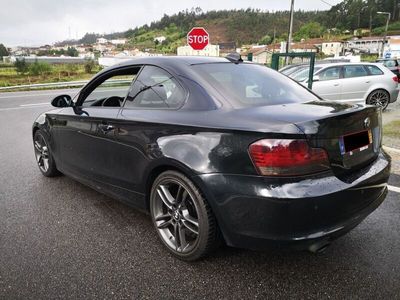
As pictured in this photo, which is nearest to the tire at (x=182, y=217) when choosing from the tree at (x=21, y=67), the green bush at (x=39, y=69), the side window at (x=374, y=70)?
the side window at (x=374, y=70)

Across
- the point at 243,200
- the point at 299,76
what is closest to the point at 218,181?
the point at 243,200

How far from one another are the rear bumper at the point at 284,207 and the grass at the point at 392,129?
5.28m

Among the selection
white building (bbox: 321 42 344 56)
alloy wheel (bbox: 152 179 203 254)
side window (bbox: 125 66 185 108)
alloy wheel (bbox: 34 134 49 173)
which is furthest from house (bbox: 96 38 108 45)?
alloy wheel (bbox: 152 179 203 254)

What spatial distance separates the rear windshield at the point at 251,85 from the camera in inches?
106

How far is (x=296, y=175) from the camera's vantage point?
2.13 meters

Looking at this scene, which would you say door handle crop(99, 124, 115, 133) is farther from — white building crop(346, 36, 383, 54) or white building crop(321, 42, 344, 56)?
white building crop(321, 42, 344, 56)

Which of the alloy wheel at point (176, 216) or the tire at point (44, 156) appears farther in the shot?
the tire at point (44, 156)

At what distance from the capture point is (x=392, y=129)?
7539 millimetres

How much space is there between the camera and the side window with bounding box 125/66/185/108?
2809 mm

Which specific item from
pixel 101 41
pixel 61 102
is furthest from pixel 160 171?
pixel 101 41

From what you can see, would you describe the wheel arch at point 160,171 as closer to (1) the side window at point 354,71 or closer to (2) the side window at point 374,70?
Answer: (1) the side window at point 354,71

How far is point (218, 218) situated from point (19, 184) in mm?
3222

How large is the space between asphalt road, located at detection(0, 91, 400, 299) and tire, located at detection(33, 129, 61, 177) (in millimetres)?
900

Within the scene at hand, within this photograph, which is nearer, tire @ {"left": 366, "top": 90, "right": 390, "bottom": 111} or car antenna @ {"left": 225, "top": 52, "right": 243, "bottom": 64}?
car antenna @ {"left": 225, "top": 52, "right": 243, "bottom": 64}
